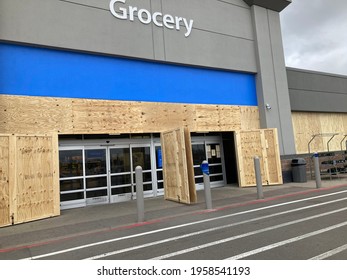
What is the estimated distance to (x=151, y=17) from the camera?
1218 centimetres

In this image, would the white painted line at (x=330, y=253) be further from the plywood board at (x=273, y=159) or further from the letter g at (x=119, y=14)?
the letter g at (x=119, y=14)

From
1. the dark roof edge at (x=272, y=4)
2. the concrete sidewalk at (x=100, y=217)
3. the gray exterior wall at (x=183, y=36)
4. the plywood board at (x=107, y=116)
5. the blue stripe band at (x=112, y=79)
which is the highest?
the dark roof edge at (x=272, y=4)

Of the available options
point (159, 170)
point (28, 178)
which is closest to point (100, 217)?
point (28, 178)

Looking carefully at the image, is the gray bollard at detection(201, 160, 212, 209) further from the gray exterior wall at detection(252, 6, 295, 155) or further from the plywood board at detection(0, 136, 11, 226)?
the gray exterior wall at detection(252, 6, 295, 155)

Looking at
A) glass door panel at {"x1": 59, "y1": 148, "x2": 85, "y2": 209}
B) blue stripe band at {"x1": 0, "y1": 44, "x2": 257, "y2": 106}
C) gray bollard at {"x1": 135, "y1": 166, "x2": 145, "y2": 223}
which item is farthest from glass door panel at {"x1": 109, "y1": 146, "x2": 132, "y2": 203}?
gray bollard at {"x1": 135, "y1": 166, "x2": 145, "y2": 223}

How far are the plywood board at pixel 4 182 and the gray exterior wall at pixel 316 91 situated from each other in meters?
14.2

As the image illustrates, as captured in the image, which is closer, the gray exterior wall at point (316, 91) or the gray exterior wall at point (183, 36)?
the gray exterior wall at point (183, 36)

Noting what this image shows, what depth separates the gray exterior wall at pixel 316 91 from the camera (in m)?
16.3

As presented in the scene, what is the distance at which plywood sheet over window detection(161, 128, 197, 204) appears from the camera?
9609 millimetres

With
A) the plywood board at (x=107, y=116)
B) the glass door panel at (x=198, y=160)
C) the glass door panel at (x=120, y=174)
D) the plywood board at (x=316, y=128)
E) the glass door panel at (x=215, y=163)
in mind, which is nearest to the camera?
the plywood board at (x=107, y=116)

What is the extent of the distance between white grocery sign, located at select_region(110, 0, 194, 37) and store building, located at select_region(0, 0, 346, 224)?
5 centimetres

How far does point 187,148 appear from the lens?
9719 millimetres

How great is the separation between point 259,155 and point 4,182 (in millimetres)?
10357

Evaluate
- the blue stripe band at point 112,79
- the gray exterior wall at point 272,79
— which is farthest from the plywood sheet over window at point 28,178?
the gray exterior wall at point 272,79
